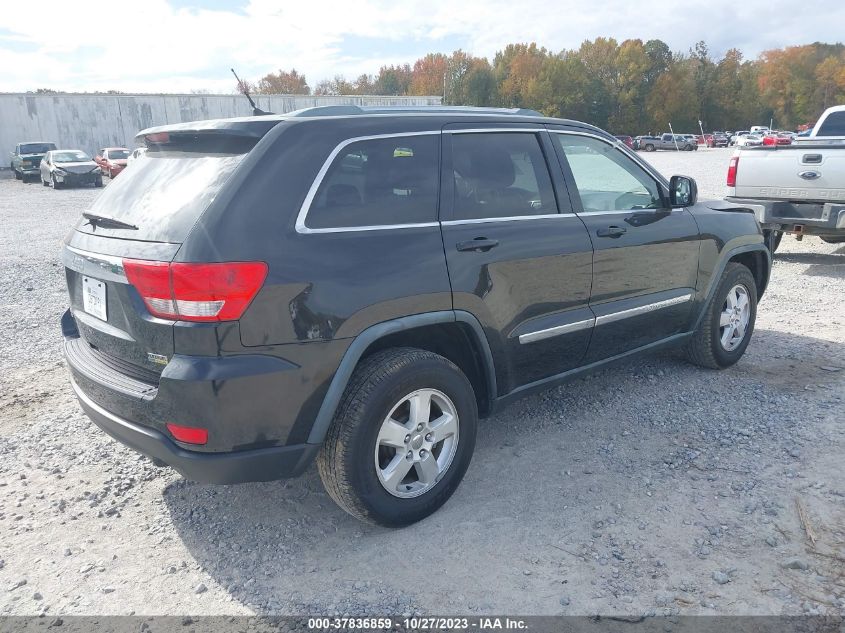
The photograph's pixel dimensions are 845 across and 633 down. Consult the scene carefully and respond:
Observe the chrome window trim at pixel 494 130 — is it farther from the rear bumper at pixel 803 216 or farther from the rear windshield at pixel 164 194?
the rear bumper at pixel 803 216

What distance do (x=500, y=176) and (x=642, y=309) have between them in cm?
138

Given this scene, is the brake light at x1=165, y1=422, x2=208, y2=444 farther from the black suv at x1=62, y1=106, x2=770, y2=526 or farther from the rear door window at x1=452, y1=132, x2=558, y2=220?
the rear door window at x1=452, y1=132, x2=558, y2=220

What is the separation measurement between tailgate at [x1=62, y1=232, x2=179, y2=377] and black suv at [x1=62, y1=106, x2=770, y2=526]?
0.01m

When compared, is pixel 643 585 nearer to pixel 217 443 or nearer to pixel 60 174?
pixel 217 443

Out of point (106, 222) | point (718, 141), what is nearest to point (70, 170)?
point (106, 222)

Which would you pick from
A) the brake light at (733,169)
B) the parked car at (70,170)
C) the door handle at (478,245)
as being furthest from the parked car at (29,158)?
the door handle at (478,245)

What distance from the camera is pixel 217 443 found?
266 cm

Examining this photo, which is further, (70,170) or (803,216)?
(70,170)

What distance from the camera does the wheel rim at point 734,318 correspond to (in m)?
5.04

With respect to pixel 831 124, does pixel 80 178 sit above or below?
below

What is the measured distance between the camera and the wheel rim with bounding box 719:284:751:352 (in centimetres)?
504

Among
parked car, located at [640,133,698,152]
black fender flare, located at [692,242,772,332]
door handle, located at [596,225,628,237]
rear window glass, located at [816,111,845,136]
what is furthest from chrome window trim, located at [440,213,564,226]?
parked car, located at [640,133,698,152]

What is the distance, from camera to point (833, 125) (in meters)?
11.3

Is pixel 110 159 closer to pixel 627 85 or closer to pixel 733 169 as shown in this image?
pixel 733 169
